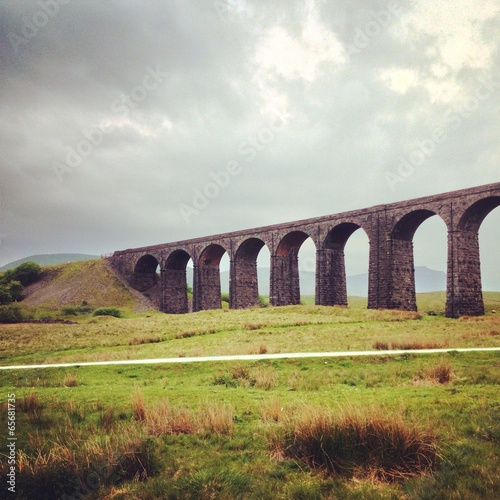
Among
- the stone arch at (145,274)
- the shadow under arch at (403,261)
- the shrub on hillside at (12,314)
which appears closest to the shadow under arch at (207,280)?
the stone arch at (145,274)

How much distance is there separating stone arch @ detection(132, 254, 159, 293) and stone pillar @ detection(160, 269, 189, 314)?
4800 mm

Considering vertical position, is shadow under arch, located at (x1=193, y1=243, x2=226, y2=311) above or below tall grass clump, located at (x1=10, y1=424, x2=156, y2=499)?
above

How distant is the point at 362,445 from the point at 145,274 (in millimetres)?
60875

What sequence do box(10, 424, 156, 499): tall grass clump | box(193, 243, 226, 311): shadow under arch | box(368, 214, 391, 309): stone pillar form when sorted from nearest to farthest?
1. box(10, 424, 156, 499): tall grass clump
2. box(368, 214, 391, 309): stone pillar
3. box(193, 243, 226, 311): shadow under arch

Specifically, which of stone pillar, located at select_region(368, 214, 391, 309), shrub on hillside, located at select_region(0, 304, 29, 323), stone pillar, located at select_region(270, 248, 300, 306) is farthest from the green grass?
stone pillar, located at select_region(270, 248, 300, 306)

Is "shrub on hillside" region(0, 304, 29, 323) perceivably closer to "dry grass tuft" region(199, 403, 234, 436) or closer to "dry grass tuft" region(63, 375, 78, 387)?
"dry grass tuft" region(63, 375, 78, 387)

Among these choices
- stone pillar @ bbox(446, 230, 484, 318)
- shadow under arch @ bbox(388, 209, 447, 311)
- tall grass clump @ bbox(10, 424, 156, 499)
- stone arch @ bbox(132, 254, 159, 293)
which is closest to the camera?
tall grass clump @ bbox(10, 424, 156, 499)

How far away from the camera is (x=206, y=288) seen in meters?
52.2

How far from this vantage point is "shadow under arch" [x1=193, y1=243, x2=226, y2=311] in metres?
51.6

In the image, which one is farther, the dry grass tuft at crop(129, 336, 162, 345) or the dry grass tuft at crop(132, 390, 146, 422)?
the dry grass tuft at crop(129, 336, 162, 345)

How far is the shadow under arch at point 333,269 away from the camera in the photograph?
38.4m

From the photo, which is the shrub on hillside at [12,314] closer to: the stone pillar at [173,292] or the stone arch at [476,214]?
the stone pillar at [173,292]

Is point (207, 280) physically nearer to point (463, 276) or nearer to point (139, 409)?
point (463, 276)

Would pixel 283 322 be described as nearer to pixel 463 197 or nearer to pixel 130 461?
pixel 463 197
